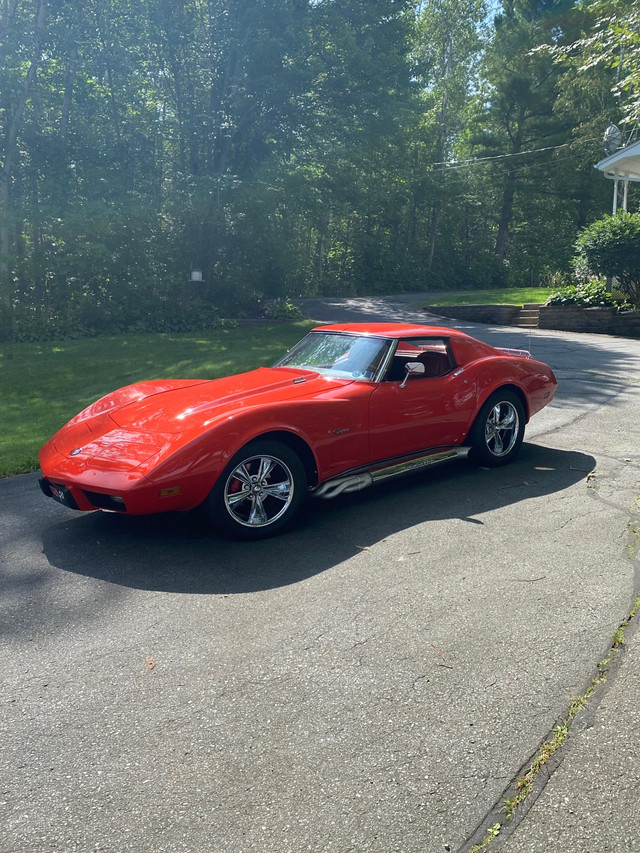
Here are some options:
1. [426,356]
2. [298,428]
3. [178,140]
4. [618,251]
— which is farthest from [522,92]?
[298,428]

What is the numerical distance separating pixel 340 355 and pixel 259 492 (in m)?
1.69

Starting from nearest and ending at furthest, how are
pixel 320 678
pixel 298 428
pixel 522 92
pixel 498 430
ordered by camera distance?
pixel 320 678 < pixel 298 428 < pixel 498 430 < pixel 522 92

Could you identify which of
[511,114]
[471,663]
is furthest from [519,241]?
[471,663]

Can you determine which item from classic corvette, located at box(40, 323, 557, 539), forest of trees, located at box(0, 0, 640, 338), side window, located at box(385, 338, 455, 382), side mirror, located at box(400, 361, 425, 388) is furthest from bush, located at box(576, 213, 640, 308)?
side mirror, located at box(400, 361, 425, 388)

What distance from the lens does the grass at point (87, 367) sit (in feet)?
29.1

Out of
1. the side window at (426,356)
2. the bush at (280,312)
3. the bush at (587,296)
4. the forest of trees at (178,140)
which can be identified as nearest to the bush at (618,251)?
the bush at (587,296)

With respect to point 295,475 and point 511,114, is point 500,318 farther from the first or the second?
point 511,114

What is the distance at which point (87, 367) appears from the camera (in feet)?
44.1

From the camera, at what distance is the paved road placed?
2432 mm

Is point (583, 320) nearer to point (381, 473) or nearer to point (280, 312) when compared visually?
point (280, 312)

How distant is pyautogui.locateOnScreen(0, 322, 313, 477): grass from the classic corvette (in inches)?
94.0

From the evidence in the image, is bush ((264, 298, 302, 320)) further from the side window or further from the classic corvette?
the side window

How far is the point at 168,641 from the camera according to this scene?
11.9 feet

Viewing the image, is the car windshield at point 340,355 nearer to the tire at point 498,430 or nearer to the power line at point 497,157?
the tire at point 498,430
